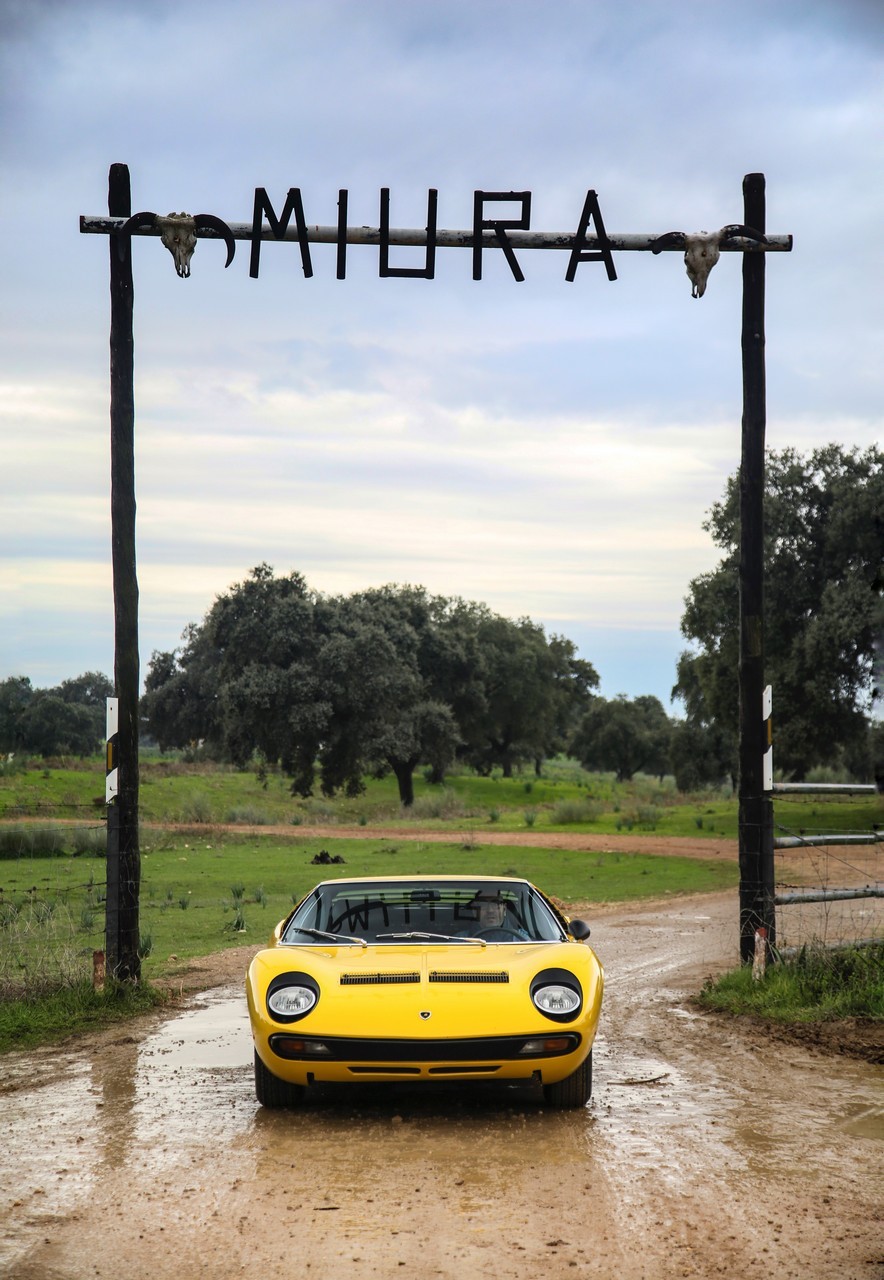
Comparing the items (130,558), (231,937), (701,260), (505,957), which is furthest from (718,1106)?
(231,937)

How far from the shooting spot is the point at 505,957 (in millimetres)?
7559

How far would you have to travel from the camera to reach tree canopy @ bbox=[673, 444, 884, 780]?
1312 inches

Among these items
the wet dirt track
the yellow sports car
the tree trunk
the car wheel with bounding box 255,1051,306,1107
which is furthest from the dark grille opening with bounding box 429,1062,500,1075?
the tree trunk

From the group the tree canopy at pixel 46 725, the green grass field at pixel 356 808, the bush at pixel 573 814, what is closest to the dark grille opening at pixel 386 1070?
the green grass field at pixel 356 808

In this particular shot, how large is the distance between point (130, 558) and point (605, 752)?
3432 inches

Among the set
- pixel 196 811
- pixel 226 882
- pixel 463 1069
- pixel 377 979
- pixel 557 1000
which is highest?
pixel 377 979

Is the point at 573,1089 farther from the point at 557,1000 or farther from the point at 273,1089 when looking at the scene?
the point at 273,1089

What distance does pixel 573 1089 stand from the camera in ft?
24.0

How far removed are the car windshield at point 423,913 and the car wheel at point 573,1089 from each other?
0.94 m

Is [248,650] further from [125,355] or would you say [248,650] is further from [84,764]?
[125,355]

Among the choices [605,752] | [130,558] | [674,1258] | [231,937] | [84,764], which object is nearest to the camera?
[674,1258]

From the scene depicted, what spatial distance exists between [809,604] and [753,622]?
80.1 ft

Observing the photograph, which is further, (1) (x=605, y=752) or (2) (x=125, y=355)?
(1) (x=605, y=752)

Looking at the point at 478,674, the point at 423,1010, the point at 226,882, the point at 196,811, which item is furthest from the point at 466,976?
the point at 478,674
